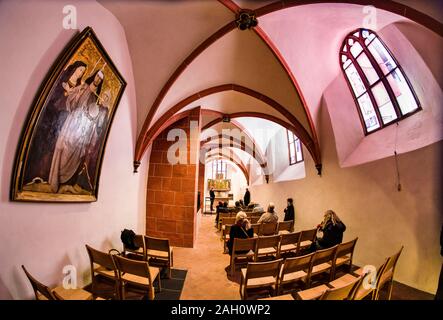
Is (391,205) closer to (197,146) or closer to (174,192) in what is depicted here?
(197,146)

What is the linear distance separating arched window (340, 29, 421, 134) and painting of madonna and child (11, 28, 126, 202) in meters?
5.23

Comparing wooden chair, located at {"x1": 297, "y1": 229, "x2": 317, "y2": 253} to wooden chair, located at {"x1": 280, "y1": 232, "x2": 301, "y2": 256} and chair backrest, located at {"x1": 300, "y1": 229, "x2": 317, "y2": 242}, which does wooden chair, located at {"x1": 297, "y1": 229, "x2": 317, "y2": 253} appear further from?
wooden chair, located at {"x1": 280, "y1": 232, "x2": 301, "y2": 256}

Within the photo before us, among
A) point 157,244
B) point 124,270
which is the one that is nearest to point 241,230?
point 157,244

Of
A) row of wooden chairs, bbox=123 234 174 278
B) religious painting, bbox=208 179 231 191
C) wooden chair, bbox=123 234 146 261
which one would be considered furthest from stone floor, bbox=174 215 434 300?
religious painting, bbox=208 179 231 191

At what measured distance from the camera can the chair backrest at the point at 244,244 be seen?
4027mm

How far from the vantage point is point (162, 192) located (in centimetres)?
674

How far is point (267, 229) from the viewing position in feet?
18.5

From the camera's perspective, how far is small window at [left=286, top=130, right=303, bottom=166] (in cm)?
874

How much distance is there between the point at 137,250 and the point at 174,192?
244 cm

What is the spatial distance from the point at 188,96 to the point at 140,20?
2.38 m

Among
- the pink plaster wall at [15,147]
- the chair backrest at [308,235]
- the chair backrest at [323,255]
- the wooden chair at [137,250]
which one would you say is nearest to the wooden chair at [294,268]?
the chair backrest at [323,255]

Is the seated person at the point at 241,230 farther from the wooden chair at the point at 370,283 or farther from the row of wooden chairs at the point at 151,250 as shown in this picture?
the wooden chair at the point at 370,283

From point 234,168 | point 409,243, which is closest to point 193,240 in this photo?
point 409,243

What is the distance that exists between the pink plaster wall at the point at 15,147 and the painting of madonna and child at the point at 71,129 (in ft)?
0.36
